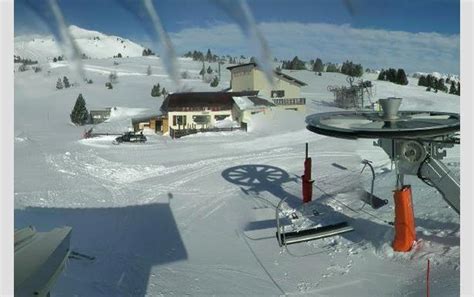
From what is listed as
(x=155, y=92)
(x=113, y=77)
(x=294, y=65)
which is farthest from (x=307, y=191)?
(x=113, y=77)

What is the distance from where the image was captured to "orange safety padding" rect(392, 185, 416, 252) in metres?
5.77

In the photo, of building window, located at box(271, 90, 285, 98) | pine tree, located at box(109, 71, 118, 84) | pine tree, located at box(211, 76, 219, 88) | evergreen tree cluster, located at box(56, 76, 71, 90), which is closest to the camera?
building window, located at box(271, 90, 285, 98)

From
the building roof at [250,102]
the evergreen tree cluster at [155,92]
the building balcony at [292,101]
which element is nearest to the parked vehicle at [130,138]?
the building roof at [250,102]

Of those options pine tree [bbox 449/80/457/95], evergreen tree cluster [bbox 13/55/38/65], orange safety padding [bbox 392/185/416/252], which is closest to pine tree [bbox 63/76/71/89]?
evergreen tree cluster [bbox 13/55/38/65]

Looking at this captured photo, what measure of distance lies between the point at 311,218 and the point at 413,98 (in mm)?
17534

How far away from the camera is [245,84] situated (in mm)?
26391

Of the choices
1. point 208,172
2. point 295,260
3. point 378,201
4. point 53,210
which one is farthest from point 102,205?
point 378,201

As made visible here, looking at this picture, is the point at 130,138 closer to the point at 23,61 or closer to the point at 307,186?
the point at 307,186

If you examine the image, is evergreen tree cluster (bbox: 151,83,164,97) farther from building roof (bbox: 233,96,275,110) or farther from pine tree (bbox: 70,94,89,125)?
building roof (bbox: 233,96,275,110)

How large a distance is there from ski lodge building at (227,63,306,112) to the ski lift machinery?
58.5ft

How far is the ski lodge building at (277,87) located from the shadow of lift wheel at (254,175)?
11.5 m

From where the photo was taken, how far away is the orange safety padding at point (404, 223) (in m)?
5.77

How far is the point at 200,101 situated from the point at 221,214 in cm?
1368

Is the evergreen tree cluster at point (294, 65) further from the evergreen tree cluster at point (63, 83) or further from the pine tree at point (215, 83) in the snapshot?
the evergreen tree cluster at point (63, 83)
